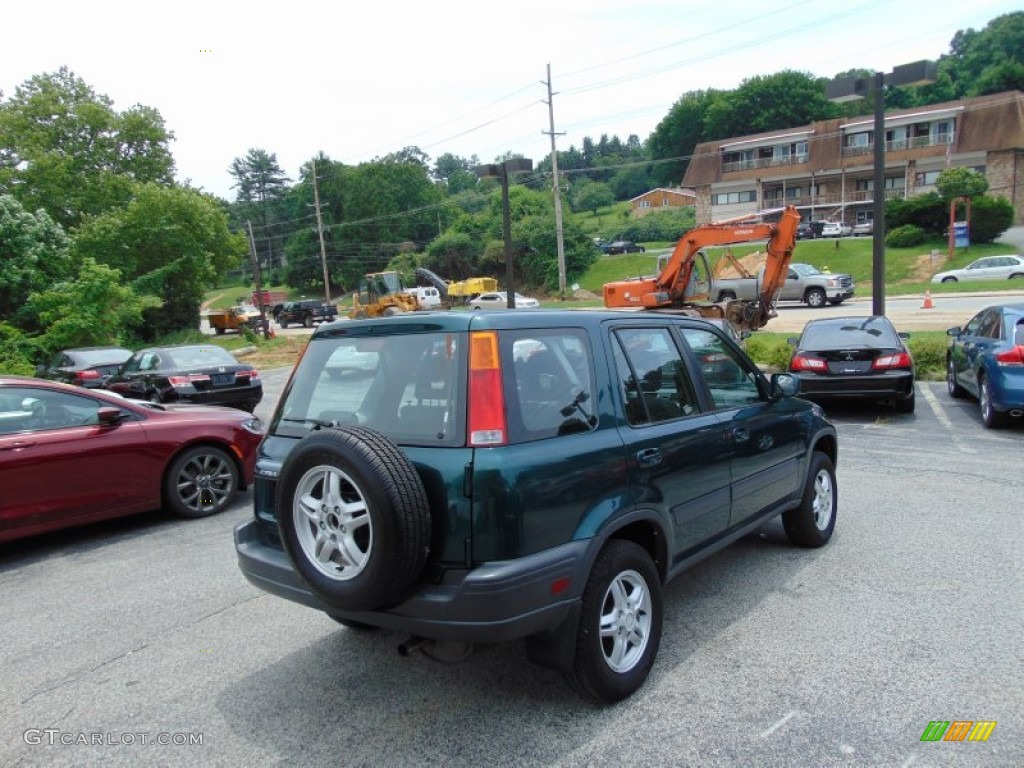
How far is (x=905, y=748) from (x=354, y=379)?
2.85 m

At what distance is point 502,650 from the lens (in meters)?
3.83

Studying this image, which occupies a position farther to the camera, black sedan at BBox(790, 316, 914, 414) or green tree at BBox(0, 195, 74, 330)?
green tree at BBox(0, 195, 74, 330)

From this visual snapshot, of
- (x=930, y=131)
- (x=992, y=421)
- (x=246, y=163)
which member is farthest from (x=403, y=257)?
(x=992, y=421)

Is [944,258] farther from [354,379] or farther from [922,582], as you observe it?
[354,379]

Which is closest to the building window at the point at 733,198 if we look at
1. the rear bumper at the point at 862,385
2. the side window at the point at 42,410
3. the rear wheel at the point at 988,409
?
the rear bumper at the point at 862,385

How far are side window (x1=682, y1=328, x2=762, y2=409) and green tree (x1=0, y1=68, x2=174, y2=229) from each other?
3969 cm

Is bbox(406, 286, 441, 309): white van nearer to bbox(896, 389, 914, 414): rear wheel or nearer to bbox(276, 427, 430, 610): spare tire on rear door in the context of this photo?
bbox(896, 389, 914, 414): rear wheel

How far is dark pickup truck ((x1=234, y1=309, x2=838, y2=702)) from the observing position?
282 cm

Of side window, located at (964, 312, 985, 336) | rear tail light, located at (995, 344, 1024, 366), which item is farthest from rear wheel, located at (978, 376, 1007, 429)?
side window, located at (964, 312, 985, 336)

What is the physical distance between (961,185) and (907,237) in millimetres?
5085

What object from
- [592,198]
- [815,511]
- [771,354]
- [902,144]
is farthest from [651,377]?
[592,198]

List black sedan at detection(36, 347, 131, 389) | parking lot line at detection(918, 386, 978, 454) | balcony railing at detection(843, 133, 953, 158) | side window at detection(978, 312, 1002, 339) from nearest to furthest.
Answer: parking lot line at detection(918, 386, 978, 454) → side window at detection(978, 312, 1002, 339) → black sedan at detection(36, 347, 131, 389) → balcony railing at detection(843, 133, 953, 158)

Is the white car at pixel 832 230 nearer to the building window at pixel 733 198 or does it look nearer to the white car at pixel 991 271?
the white car at pixel 991 271

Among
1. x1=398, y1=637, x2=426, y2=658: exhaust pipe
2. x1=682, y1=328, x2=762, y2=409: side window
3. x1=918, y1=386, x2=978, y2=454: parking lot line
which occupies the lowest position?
x1=918, y1=386, x2=978, y2=454: parking lot line
